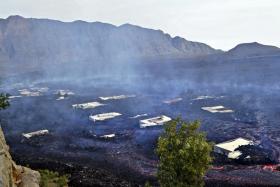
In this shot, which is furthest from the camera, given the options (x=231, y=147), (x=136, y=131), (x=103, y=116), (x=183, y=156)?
(x=103, y=116)

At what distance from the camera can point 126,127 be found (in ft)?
255

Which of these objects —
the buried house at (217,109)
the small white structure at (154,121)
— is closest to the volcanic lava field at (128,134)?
the small white structure at (154,121)

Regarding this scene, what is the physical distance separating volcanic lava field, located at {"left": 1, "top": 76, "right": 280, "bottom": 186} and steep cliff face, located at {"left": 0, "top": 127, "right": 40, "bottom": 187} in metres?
15.0

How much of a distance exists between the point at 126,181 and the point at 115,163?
8.32 metres

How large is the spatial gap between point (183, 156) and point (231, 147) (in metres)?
34.4

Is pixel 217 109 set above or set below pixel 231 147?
above

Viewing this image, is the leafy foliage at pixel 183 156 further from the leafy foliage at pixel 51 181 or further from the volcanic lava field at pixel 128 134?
the volcanic lava field at pixel 128 134

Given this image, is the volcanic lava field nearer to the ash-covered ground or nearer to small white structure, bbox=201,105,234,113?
the ash-covered ground

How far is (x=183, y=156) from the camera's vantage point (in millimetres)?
24594

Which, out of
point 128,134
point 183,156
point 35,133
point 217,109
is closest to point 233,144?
point 128,134

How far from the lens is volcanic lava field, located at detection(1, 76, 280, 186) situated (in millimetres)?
48500

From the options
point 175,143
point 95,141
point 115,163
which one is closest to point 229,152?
point 115,163

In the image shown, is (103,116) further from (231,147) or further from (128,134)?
(231,147)

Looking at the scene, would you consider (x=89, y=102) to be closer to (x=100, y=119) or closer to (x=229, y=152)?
(x=100, y=119)
